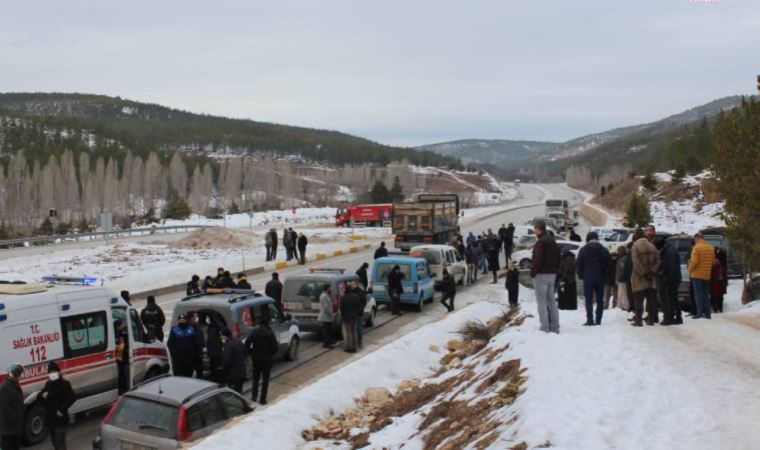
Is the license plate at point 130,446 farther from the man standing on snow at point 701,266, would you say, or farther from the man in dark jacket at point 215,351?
the man standing on snow at point 701,266

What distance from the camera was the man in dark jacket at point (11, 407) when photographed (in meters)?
8.49

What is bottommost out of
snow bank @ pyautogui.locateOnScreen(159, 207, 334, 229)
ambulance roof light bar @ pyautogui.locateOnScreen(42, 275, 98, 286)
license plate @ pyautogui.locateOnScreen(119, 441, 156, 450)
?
snow bank @ pyautogui.locateOnScreen(159, 207, 334, 229)

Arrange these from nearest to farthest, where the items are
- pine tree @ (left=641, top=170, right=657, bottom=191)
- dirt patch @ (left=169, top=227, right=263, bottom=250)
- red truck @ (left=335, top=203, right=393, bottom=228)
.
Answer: dirt patch @ (left=169, top=227, right=263, bottom=250) < pine tree @ (left=641, top=170, right=657, bottom=191) < red truck @ (left=335, top=203, right=393, bottom=228)

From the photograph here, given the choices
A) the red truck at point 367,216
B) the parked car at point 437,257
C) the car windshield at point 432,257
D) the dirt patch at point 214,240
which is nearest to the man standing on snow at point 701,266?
the parked car at point 437,257

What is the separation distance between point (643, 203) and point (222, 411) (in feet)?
141

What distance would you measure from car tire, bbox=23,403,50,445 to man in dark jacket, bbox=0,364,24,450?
913 millimetres

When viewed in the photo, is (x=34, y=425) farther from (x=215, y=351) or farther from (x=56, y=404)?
(x=215, y=351)

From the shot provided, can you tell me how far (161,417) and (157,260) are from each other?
29092 mm

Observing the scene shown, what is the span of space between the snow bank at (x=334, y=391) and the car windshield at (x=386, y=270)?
3455 millimetres

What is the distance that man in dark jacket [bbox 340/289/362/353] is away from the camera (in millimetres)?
15445

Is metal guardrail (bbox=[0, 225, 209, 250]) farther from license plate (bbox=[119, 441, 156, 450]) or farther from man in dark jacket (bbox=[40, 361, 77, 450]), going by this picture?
license plate (bbox=[119, 441, 156, 450])

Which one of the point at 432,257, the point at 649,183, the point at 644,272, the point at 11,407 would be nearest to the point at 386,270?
the point at 432,257

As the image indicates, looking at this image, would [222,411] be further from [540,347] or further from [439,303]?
[439,303]

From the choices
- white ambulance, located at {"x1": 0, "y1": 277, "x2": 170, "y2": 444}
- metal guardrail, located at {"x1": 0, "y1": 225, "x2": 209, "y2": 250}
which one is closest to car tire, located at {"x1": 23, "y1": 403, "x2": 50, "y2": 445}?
white ambulance, located at {"x1": 0, "y1": 277, "x2": 170, "y2": 444}
